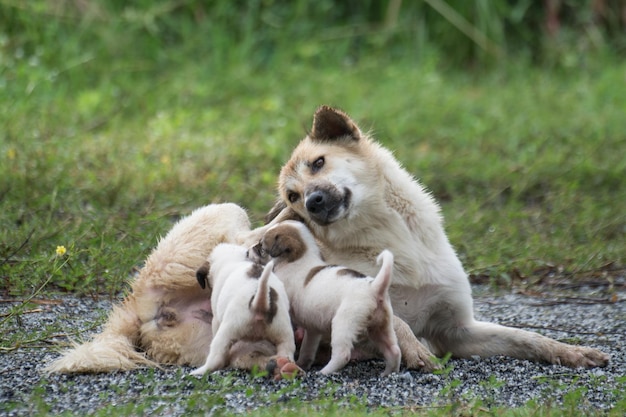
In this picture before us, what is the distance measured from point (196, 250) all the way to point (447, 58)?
771cm

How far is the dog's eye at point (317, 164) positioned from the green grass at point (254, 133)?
1.32 m

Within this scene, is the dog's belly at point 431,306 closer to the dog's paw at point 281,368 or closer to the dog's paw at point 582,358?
the dog's paw at point 582,358

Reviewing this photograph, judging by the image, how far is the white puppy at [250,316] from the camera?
4.37m

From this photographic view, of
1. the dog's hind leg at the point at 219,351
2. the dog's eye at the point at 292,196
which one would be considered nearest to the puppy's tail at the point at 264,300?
the dog's hind leg at the point at 219,351

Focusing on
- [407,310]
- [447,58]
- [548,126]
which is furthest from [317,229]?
[447,58]

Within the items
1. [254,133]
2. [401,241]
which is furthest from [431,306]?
[254,133]

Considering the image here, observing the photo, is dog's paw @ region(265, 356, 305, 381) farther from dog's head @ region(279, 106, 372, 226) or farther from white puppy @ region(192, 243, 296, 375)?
dog's head @ region(279, 106, 372, 226)

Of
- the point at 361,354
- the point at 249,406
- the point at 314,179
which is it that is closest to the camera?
the point at 249,406

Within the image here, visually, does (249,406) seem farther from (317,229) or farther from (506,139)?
(506,139)

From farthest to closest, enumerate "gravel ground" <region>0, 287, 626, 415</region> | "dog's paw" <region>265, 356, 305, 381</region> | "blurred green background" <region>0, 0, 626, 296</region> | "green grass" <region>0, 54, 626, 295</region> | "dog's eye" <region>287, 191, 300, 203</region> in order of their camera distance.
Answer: "blurred green background" <region>0, 0, 626, 296</region> → "green grass" <region>0, 54, 626, 295</region> → "dog's eye" <region>287, 191, 300, 203</region> → "dog's paw" <region>265, 356, 305, 381</region> → "gravel ground" <region>0, 287, 626, 415</region>

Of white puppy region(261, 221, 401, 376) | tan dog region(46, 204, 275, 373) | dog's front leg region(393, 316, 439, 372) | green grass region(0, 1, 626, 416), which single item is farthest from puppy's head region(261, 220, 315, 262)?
green grass region(0, 1, 626, 416)

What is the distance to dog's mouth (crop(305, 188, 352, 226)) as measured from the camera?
5023 millimetres

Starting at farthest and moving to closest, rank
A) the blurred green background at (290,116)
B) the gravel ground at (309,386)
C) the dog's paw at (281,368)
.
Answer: the blurred green background at (290,116) → the dog's paw at (281,368) → the gravel ground at (309,386)

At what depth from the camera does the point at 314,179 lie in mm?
5211
